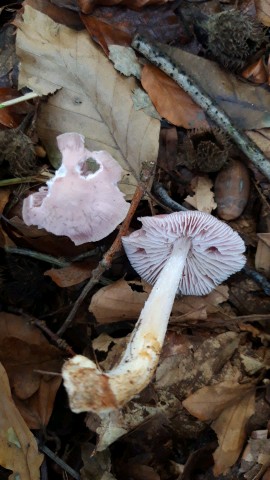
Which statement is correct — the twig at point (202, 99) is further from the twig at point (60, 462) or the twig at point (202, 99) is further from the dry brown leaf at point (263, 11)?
the twig at point (60, 462)

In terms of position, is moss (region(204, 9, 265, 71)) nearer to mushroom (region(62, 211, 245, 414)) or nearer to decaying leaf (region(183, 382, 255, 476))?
mushroom (region(62, 211, 245, 414))

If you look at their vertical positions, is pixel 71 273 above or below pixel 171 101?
below

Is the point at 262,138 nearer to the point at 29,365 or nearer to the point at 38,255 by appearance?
the point at 38,255

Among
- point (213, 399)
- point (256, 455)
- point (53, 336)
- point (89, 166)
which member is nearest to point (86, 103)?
point (89, 166)

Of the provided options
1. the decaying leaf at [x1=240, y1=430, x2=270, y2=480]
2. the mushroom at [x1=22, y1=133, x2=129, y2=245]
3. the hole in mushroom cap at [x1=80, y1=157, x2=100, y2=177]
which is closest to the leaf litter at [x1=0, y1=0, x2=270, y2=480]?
the decaying leaf at [x1=240, y1=430, x2=270, y2=480]

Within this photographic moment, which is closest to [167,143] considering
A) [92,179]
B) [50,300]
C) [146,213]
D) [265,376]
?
[146,213]

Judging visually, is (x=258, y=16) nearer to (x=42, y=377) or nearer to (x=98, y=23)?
(x=98, y=23)
